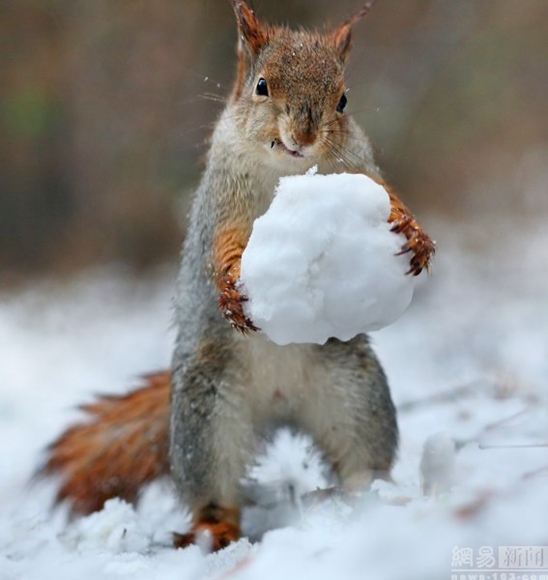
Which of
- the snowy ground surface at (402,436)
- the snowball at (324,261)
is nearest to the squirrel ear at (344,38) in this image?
the snowball at (324,261)

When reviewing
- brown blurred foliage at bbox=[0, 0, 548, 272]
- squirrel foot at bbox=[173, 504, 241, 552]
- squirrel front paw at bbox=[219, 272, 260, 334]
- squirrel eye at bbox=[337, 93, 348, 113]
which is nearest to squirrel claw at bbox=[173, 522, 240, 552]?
squirrel foot at bbox=[173, 504, 241, 552]

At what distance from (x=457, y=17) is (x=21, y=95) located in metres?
2.15

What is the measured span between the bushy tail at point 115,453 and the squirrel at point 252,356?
0.14 m

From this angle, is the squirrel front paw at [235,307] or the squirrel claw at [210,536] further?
the squirrel claw at [210,536]

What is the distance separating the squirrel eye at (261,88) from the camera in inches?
59.3

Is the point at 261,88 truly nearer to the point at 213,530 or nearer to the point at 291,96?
the point at 291,96

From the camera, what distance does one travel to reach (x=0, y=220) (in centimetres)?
431

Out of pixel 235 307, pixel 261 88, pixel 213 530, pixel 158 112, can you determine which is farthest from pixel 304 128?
pixel 158 112

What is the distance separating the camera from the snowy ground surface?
100 cm

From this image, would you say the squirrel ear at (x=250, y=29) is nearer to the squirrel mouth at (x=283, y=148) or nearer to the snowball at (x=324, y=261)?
the squirrel mouth at (x=283, y=148)

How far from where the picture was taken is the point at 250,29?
1.60 meters

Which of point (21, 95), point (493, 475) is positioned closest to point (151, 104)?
point (21, 95)

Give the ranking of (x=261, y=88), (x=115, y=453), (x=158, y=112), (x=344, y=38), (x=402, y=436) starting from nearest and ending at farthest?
(x=261, y=88) < (x=344, y=38) < (x=115, y=453) < (x=402, y=436) < (x=158, y=112)

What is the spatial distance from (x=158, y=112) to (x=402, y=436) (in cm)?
278
